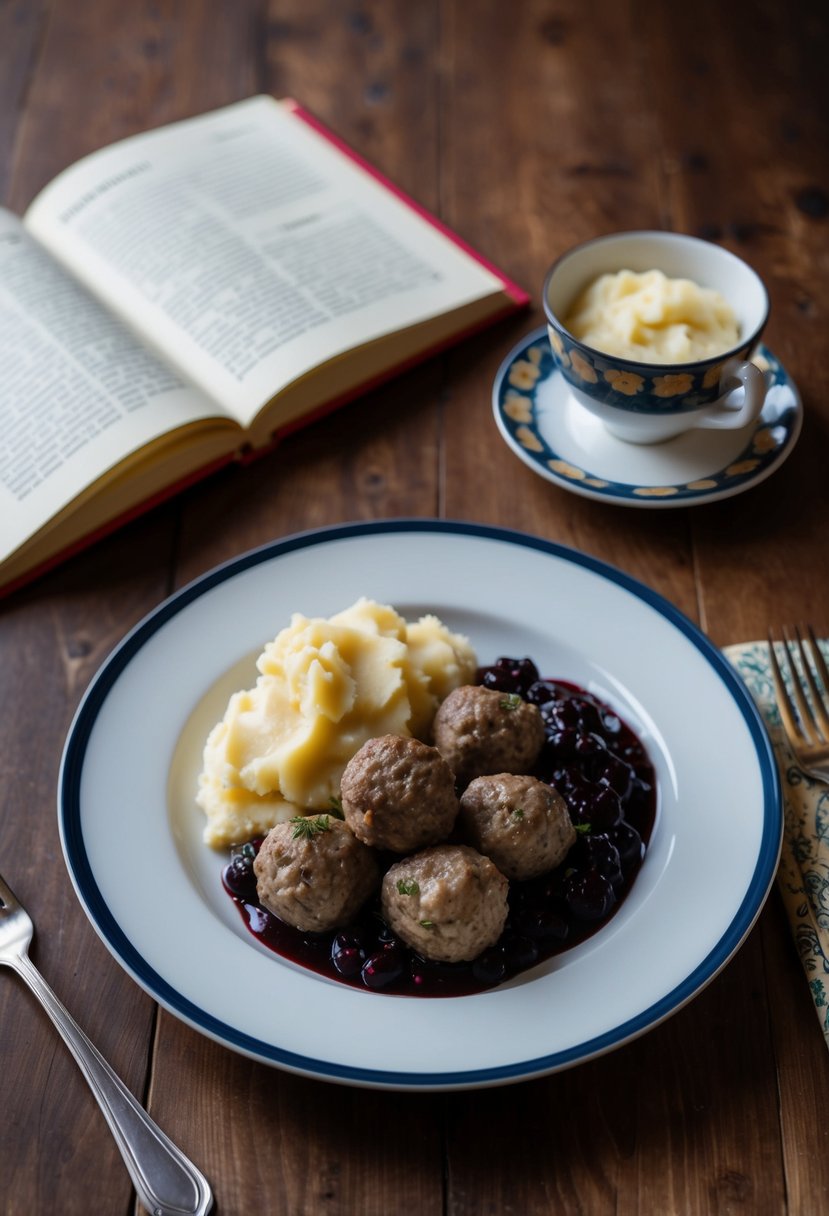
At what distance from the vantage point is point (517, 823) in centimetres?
197

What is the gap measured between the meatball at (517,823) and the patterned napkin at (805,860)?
443 mm

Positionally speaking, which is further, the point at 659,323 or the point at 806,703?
the point at 659,323

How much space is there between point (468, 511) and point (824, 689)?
38.4 inches

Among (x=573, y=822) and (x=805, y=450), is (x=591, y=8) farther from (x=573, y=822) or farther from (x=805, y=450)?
(x=573, y=822)

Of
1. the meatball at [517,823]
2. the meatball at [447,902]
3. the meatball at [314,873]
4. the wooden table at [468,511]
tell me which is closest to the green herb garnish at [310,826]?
the meatball at [314,873]

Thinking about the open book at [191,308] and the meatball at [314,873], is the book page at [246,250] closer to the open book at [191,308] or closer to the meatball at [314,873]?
the open book at [191,308]

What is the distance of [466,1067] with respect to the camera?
1784mm

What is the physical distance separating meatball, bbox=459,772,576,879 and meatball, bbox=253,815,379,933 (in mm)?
201

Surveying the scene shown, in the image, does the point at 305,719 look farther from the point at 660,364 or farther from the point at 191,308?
the point at 191,308

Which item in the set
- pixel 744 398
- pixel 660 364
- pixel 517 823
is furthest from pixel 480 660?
pixel 744 398

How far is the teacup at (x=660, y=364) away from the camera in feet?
8.64

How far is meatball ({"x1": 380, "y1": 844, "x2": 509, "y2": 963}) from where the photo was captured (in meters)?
1.87

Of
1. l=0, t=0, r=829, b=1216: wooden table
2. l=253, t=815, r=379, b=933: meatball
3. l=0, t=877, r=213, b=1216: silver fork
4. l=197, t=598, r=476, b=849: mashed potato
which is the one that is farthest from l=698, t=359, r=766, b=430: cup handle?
l=0, t=877, r=213, b=1216: silver fork

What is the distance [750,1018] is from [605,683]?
701 mm
